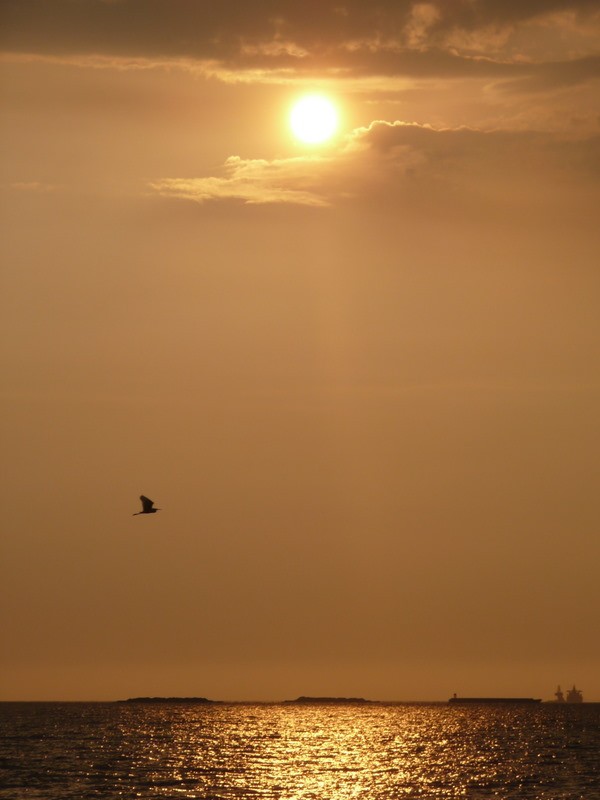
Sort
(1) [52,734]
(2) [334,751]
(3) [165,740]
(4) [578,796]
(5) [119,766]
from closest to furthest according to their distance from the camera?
(4) [578,796]
(5) [119,766]
(2) [334,751]
(3) [165,740]
(1) [52,734]

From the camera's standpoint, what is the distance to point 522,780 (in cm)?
11419

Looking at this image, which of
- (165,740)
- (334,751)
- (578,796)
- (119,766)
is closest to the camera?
(578,796)

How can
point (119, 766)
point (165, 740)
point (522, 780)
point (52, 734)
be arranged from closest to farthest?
point (522, 780) < point (119, 766) < point (165, 740) < point (52, 734)

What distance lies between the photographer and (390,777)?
381 feet

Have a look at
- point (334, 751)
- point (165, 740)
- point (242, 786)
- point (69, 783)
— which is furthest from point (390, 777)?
→ point (165, 740)

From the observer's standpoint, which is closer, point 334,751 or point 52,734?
point 334,751

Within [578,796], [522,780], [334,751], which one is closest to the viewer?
[578,796]

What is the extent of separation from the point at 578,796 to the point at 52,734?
9725 centimetres

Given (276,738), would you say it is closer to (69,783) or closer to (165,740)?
(165,740)

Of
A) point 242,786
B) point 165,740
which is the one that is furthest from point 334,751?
point 242,786

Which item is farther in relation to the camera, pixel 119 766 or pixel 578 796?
pixel 119 766

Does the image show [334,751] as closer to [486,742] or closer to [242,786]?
[486,742]

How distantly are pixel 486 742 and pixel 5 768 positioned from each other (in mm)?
75987

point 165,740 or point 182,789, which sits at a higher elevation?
point 165,740
